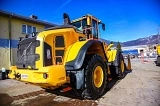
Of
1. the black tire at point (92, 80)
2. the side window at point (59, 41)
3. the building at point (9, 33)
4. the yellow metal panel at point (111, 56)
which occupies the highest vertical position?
the building at point (9, 33)

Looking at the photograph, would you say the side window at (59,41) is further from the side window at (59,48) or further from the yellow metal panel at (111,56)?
the yellow metal panel at (111,56)

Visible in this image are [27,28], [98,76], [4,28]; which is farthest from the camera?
[27,28]

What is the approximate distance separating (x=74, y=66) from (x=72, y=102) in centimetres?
115

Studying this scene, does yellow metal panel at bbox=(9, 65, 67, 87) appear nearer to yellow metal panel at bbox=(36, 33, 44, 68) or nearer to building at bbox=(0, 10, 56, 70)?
yellow metal panel at bbox=(36, 33, 44, 68)

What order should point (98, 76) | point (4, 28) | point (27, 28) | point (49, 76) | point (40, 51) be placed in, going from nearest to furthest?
point (49, 76), point (40, 51), point (98, 76), point (4, 28), point (27, 28)

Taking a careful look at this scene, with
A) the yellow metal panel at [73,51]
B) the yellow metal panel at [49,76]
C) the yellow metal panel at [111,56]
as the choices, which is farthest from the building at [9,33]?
the yellow metal panel at [73,51]

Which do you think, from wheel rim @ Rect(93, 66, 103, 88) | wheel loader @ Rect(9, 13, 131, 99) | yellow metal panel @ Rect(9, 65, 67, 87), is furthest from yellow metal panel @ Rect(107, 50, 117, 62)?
yellow metal panel @ Rect(9, 65, 67, 87)

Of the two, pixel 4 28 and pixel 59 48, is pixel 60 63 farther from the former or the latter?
pixel 4 28

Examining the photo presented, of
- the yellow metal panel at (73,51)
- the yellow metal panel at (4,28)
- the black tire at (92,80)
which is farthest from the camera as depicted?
the yellow metal panel at (4,28)

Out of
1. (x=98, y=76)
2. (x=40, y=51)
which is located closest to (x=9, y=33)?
(x=40, y=51)

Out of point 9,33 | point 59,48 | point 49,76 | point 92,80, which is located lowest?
point 92,80

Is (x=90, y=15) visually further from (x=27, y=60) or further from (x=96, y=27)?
(x=27, y=60)

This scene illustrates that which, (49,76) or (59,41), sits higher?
(59,41)

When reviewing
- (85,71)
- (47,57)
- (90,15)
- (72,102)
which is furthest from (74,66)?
(90,15)
